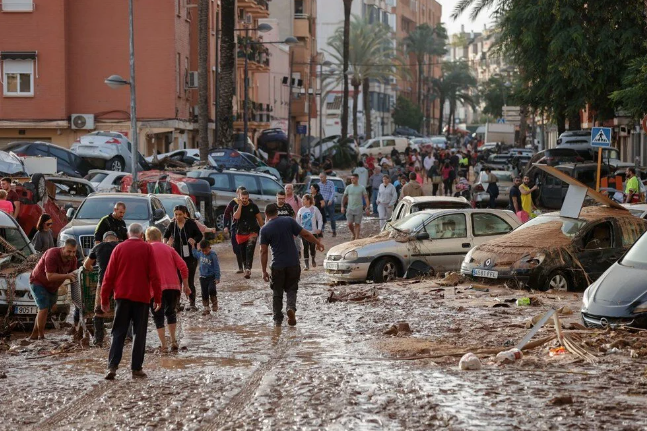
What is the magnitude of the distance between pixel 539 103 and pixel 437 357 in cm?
3143

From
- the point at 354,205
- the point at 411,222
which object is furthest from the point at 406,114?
the point at 411,222

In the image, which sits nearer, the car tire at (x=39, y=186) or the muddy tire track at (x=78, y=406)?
the muddy tire track at (x=78, y=406)

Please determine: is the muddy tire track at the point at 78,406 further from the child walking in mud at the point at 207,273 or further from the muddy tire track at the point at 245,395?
the child walking in mud at the point at 207,273

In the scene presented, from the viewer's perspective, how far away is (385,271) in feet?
72.0

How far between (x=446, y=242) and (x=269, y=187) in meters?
13.7

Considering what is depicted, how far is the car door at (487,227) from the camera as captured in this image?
73.8ft

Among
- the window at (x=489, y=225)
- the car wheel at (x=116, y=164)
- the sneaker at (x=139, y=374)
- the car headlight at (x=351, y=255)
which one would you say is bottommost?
the sneaker at (x=139, y=374)

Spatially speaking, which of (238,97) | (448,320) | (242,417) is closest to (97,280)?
(448,320)

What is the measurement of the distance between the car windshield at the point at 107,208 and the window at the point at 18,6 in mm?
27869

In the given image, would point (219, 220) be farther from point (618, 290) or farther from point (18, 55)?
point (618, 290)

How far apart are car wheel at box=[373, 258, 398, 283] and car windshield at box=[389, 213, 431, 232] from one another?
2.20 feet

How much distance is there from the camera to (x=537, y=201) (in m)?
40.7

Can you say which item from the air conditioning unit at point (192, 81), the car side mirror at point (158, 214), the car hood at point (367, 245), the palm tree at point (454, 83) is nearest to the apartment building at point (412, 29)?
the palm tree at point (454, 83)

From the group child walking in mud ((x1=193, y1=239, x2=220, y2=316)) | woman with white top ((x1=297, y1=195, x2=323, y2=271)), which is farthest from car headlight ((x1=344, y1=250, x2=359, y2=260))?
child walking in mud ((x1=193, y1=239, x2=220, y2=316))
